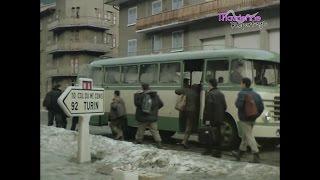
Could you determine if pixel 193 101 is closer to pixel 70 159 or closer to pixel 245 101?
pixel 245 101

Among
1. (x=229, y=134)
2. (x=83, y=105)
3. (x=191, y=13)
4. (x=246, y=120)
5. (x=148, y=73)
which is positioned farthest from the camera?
(x=83, y=105)

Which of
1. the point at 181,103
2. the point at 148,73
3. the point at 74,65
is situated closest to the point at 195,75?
the point at 181,103

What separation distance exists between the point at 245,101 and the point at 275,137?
46 centimetres

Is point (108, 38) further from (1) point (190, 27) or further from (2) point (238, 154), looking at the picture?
(2) point (238, 154)

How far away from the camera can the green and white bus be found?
206 inches

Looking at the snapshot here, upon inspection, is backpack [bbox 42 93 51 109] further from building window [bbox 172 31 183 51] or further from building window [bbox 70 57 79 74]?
building window [bbox 172 31 183 51]

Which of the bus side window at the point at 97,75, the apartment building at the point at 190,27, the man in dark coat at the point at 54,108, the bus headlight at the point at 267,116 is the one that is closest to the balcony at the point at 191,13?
the apartment building at the point at 190,27

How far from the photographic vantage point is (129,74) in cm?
598

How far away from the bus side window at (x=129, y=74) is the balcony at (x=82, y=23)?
585mm

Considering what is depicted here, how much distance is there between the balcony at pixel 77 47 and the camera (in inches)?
243

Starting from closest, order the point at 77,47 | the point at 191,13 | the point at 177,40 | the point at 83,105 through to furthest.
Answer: the point at 191,13 < the point at 177,40 < the point at 83,105 < the point at 77,47

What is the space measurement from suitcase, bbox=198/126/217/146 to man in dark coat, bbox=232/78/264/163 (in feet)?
0.97

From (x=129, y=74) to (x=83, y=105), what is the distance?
641 mm
